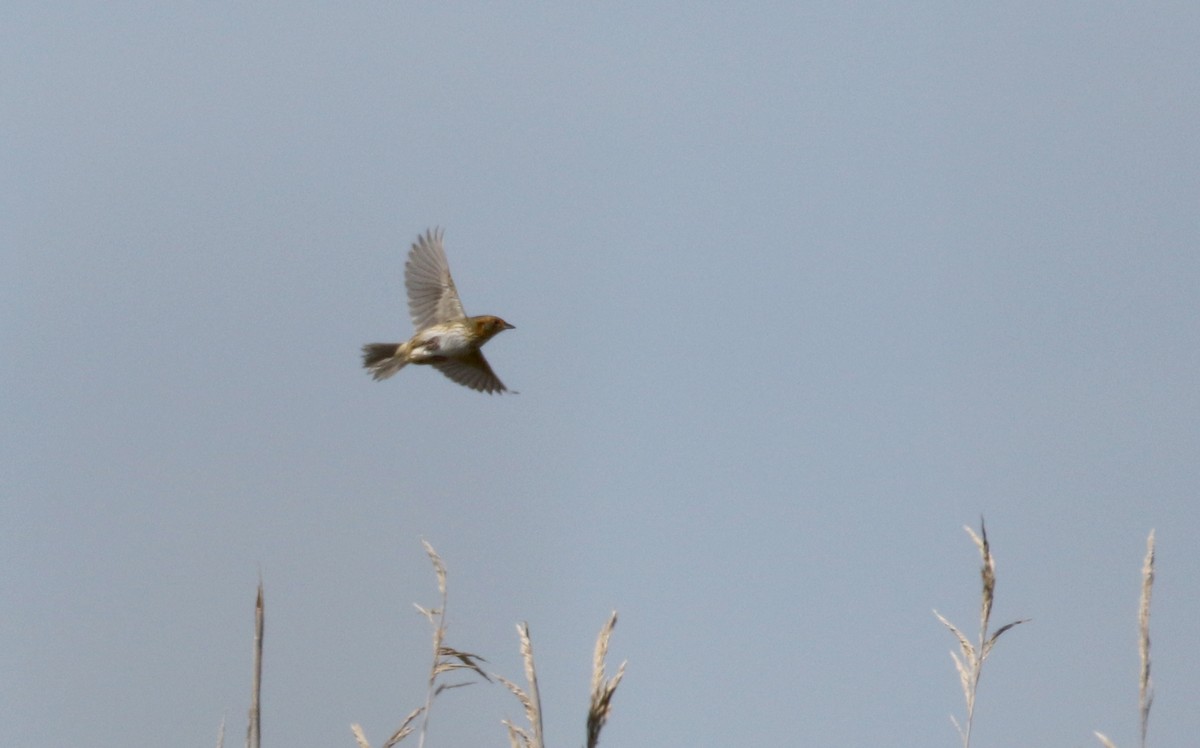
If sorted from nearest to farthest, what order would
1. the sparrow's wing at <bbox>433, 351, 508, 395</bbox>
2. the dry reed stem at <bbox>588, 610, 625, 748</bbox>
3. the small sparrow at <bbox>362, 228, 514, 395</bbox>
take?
1. the dry reed stem at <bbox>588, 610, 625, 748</bbox>
2. the small sparrow at <bbox>362, 228, 514, 395</bbox>
3. the sparrow's wing at <bbox>433, 351, 508, 395</bbox>

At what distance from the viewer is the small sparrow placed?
9328 millimetres

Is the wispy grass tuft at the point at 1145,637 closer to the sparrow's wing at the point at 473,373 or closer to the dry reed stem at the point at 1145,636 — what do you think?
the dry reed stem at the point at 1145,636

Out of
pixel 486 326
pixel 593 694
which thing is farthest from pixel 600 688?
pixel 486 326

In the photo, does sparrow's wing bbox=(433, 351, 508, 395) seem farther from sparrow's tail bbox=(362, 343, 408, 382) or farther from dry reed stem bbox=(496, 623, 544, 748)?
dry reed stem bbox=(496, 623, 544, 748)

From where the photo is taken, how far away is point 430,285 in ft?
32.3

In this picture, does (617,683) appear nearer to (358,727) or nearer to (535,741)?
(535,741)

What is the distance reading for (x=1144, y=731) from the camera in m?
2.75

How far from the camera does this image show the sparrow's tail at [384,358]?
9.33 m

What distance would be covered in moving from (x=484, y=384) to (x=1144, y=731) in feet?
25.1

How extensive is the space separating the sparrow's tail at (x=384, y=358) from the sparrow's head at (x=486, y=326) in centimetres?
46

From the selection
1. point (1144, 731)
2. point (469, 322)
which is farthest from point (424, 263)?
point (1144, 731)

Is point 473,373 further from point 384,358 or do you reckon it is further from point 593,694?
point 593,694

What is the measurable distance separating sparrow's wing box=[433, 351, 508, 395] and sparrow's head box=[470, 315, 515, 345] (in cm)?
45

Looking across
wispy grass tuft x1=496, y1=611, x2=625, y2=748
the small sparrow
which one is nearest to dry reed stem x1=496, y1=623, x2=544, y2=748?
wispy grass tuft x1=496, y1=611, x2=625, y2=748
